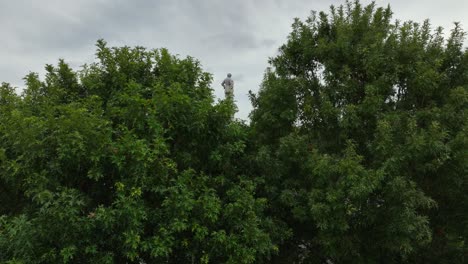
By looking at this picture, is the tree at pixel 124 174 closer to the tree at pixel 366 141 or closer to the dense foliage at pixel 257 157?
the dense foliage at pixel 257 157

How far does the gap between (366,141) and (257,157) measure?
6.95 feet

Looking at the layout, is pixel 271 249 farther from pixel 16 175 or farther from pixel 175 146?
pixel 16 175

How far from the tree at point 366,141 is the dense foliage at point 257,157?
1.2 inches

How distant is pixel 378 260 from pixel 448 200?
1.86 metres

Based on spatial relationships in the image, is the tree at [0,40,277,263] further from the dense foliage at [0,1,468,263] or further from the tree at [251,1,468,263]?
the tree at [251,1,468,263]

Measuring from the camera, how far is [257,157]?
802 centimetres

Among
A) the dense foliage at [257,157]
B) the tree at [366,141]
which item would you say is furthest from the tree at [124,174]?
the tree at [366,141]

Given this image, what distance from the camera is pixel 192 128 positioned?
23.3ft

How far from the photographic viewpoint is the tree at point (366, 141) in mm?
6777

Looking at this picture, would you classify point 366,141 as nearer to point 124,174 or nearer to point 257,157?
point 257,157

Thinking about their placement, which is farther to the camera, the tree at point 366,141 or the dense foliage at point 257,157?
the tree at point 366,141

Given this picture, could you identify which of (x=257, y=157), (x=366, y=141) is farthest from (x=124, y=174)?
(x=366, y=141)

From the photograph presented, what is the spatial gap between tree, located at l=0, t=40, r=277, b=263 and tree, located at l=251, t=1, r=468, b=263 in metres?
1.08

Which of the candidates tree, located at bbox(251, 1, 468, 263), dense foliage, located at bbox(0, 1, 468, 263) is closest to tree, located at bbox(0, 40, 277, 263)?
dense foliage, located at bbox(0, 1, 468, 263)
